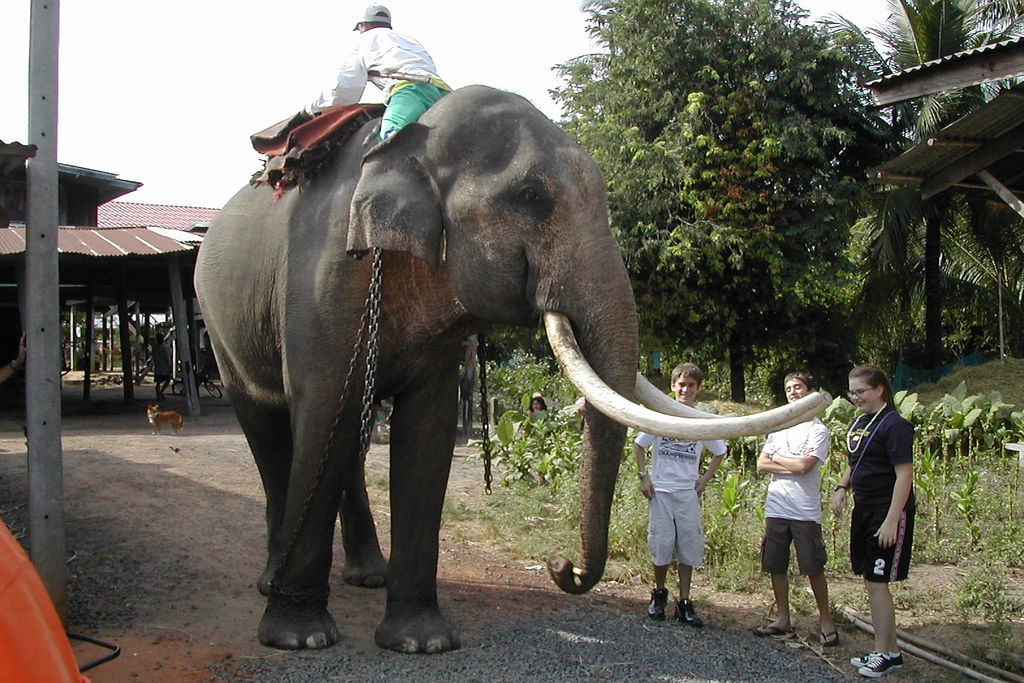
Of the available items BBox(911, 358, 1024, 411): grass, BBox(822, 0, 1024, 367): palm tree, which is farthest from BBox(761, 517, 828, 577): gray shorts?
BBox(822, 0, 1024, 367): palm tree

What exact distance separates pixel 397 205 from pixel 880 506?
2.85m

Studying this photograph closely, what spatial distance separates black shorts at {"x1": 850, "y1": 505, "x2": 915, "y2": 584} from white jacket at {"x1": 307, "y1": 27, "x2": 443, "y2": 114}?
311cm

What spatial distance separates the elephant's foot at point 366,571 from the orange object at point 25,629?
4.21 meters

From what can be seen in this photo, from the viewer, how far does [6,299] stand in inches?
845

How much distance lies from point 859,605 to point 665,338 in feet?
41.1

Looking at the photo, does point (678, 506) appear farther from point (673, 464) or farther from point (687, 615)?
point (687, 615)

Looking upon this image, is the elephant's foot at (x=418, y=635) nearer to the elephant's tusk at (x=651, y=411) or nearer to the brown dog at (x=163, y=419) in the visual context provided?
the elephant's tusk at (x=651, y=411)

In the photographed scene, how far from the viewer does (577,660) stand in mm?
4801

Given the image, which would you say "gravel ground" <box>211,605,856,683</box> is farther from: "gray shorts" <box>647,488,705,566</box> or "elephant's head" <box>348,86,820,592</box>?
"elephant's head" <box>348,86,820,592</box>

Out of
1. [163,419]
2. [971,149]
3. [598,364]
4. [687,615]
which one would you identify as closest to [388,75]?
[598,364]

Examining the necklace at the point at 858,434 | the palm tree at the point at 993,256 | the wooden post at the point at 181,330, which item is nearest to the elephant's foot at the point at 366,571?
the necklace at the point at 858,434

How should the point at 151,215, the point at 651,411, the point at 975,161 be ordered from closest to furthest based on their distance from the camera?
1. the point at 651,411
2. the point at 975,161
3. the point at 151,215

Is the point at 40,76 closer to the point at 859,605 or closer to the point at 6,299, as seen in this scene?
the point at 859,605

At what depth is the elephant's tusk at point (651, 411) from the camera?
3438 mm
